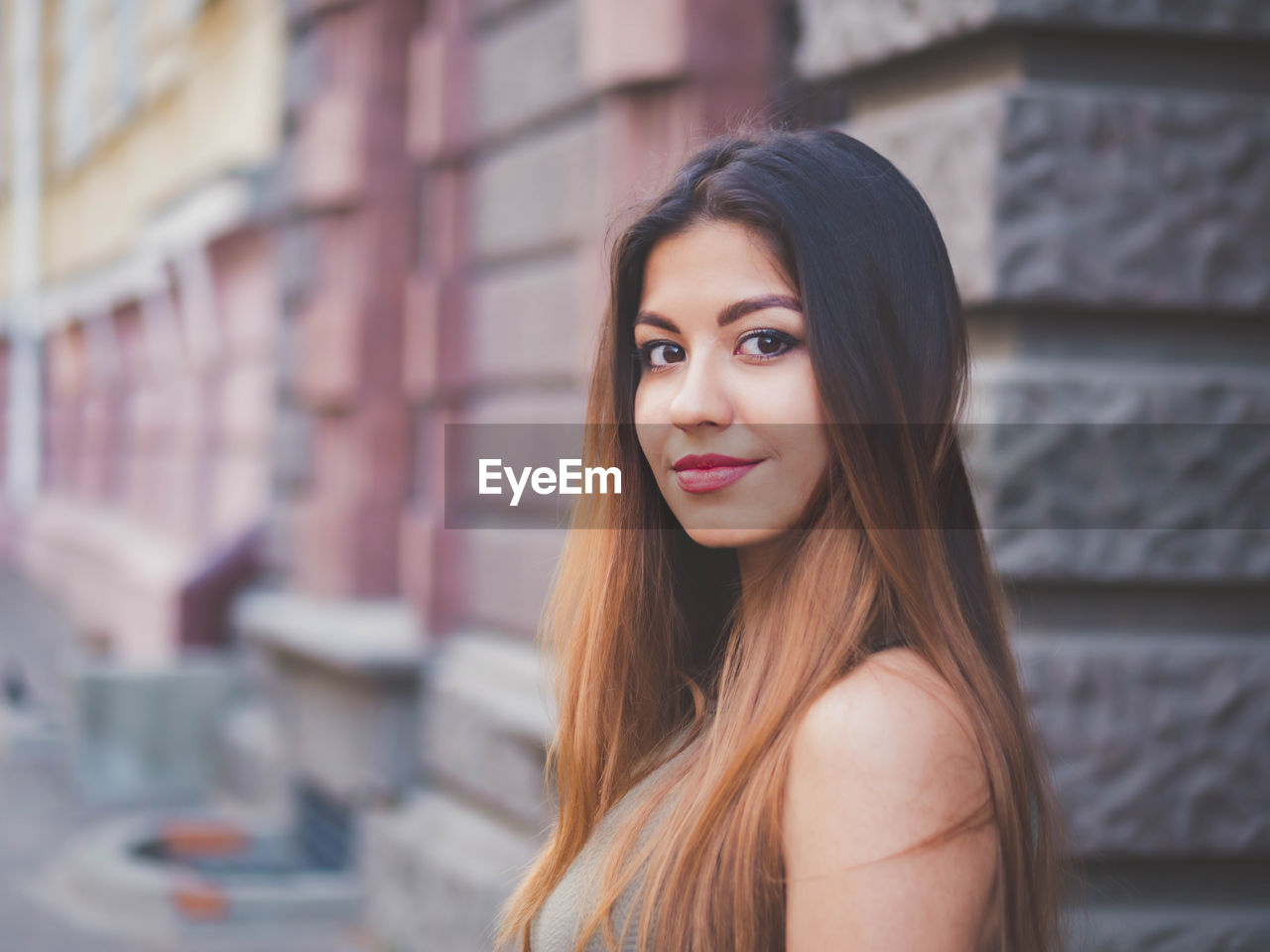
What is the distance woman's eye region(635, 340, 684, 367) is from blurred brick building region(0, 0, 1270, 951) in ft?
0.83

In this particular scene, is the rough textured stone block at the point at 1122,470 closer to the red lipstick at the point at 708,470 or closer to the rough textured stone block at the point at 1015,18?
the rough textured stone block at the point at 1015,18

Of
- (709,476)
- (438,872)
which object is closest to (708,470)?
(709,476)

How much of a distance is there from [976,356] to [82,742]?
6.56 m

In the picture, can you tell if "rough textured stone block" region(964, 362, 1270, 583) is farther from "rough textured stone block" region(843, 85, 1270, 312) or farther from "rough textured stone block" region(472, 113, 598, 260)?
"rough textured stone block" region(472, 113, 598, 260)

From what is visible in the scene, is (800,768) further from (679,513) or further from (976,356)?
(976,356)

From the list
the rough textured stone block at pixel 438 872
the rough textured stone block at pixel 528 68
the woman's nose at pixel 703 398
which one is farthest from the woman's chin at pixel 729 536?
the rough textured stone block at pixel 528 68

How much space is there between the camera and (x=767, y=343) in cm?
149

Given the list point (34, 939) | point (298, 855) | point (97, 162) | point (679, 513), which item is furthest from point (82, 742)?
point (97, 162)

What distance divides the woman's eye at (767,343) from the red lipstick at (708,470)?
0.11 m

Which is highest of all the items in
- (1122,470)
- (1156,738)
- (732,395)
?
(732,395)

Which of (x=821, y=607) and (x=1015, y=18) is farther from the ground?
(x=1015, y=18)

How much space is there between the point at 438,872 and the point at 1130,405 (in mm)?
3097

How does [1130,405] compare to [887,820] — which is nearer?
[887,820]

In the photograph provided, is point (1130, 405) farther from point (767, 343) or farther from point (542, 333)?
point (542, 333)
